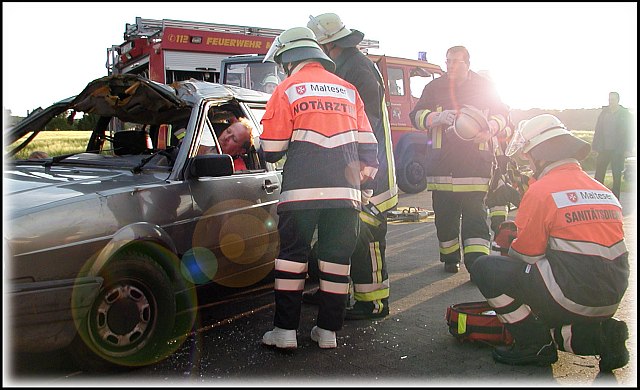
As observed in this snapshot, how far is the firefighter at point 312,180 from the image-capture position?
3.65m

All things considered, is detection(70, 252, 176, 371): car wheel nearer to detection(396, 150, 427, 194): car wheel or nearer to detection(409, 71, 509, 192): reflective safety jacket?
detection(409, 71, 509, 192): reflective safety jacket

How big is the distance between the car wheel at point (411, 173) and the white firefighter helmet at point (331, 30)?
8507 millimetres

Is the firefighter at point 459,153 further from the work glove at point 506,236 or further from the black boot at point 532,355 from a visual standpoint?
the black boot at point 532,355

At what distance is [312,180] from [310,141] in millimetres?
232

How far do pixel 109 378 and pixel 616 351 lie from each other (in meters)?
2.72

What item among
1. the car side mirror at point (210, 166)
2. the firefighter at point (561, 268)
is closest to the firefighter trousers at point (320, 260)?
the car side mirror at point (210, 166)

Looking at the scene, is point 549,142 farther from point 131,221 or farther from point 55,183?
point 55,183

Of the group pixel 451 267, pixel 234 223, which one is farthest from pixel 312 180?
pixel 451 267

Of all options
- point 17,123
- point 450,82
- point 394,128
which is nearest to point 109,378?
point 17,123

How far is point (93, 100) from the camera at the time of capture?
4.50m

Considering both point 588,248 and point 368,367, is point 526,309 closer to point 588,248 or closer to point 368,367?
point 588,248

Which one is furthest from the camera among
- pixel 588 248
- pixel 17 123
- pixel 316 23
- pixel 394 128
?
pixel 394 128

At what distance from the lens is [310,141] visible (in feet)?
12.0

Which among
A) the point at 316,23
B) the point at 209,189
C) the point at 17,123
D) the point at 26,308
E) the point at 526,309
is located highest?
the point at 316,23
